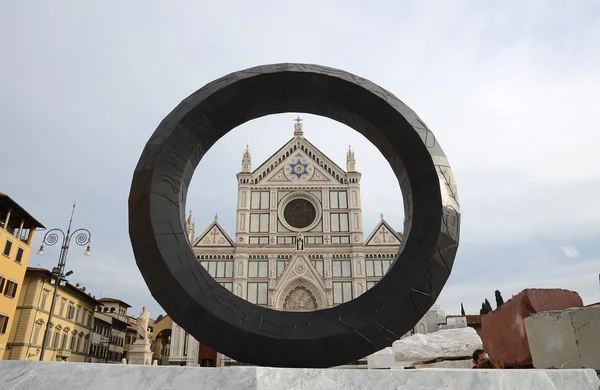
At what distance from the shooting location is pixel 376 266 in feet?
126

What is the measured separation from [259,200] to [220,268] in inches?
314

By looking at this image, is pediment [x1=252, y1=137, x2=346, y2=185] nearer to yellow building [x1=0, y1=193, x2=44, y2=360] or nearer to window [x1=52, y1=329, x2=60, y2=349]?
yellow building [x1=0, y1=193, x2=44, y2=360]

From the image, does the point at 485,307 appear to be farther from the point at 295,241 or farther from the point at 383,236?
the point at 295,241

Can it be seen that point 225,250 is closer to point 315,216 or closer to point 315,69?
point 315,216

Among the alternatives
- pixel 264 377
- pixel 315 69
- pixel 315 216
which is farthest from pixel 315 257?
pixel 264 377

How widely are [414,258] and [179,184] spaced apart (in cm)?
317

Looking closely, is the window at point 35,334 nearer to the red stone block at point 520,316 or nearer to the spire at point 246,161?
the spire at point 246,161

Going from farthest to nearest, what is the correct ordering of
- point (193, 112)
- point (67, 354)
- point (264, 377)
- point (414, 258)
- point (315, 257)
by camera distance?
point (315, 257) < point (67, 354) < point (193, 112) < point (414, 258) < point (264, 377)

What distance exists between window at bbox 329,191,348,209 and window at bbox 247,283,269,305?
35.0ft

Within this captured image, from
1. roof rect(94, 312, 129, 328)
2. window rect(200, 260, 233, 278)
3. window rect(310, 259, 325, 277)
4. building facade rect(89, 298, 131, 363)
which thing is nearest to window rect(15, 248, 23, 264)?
window rect(200, 260, 233, 278)

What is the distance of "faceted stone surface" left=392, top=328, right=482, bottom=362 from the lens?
29.6ft

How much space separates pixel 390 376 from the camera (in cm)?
283

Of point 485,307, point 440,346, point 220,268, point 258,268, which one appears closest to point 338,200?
point 258,268

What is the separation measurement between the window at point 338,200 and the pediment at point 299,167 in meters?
1.26
